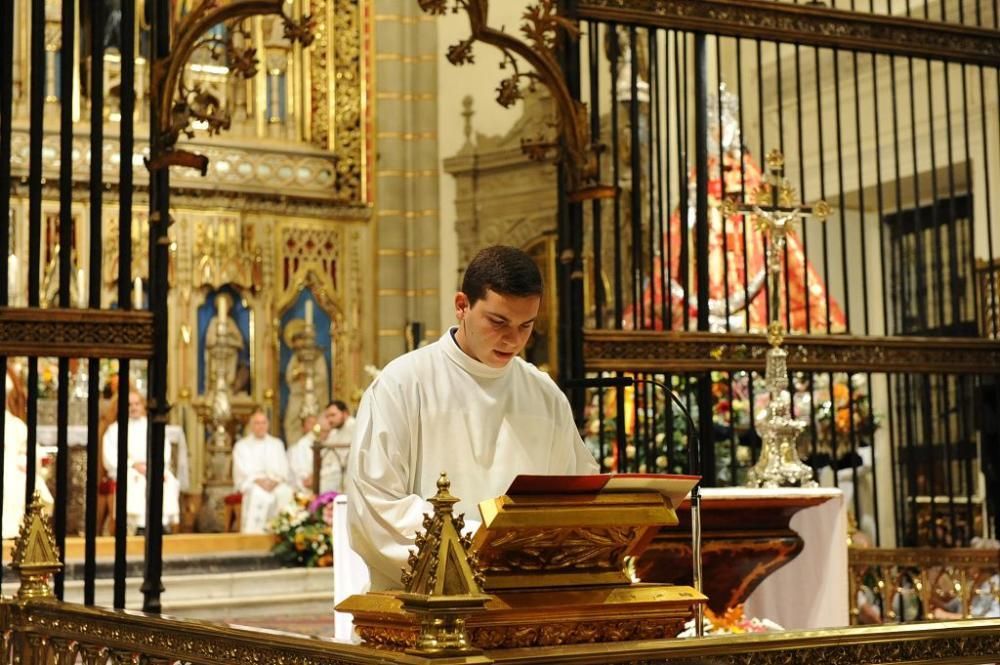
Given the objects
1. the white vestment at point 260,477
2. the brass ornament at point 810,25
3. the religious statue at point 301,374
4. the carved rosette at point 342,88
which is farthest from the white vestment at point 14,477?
the carved rosette at point 342,88

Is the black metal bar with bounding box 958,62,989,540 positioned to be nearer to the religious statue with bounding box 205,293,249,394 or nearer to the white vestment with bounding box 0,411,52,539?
the white vestment with bounding box 0,411,52,539

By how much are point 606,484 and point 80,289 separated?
12.6m

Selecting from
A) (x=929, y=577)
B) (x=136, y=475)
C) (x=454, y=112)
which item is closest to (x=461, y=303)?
(x=929, y=577)

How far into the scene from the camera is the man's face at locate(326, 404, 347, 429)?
43.8 ft

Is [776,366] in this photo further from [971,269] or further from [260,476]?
[260,476]

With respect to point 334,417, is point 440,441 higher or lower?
lower

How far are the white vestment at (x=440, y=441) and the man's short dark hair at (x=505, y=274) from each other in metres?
0.27

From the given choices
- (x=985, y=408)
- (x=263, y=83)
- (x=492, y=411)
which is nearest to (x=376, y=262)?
(x=263, y=83)

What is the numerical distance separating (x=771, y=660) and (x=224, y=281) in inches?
507

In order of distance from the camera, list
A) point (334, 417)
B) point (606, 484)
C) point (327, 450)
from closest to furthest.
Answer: point (606, 484)
point (327, 450)
point (334, 417)

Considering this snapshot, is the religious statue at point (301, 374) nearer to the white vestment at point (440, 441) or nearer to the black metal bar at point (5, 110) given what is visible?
the black metal bar at point (5, 110)

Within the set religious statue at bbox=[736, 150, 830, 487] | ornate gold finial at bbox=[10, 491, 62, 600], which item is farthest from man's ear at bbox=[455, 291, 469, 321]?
religious statue at bbox=[736, 150, 830, 487]

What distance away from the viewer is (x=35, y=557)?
4602 mm

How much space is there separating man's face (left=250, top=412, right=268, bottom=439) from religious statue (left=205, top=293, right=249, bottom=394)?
1395 millimetres
